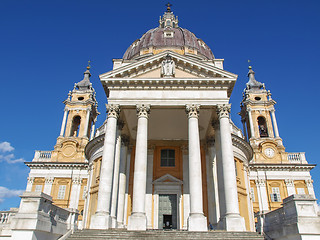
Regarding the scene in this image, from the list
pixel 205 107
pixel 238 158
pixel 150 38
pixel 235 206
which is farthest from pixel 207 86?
pixel 150 38

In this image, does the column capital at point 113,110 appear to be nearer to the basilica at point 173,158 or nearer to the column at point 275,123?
the basilica at point 173,158

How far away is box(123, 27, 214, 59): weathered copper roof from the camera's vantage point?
107 ft

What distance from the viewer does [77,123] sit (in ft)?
150

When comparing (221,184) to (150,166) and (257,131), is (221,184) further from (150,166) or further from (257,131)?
(257,131)

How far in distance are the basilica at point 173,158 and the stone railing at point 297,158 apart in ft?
1.21

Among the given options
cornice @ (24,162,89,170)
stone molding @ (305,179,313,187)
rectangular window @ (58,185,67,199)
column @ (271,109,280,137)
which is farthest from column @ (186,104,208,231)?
column @ (271,109,280,137)

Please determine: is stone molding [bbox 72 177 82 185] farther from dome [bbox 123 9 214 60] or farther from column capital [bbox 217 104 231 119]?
column capital [bbox 217 104 231 119]

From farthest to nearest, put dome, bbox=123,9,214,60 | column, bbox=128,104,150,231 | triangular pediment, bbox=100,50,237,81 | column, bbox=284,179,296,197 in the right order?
column, bbox=284,179,296,197 → dome, bbox=123,9,214,60 → triangular pediment, bbox=100,50,237,81 → column, bbox=128,104,150,231

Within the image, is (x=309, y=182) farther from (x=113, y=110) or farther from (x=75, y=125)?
(x=75, y=125)

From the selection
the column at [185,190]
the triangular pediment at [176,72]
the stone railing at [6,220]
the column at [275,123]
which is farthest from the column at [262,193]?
the stone railing at [6,220]

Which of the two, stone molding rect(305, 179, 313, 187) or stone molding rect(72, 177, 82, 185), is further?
stone molding rect(72, 177, 82, 185)

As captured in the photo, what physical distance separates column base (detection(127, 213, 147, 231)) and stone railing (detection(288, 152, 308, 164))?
99.3 ft

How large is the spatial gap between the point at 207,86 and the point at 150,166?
346 inches

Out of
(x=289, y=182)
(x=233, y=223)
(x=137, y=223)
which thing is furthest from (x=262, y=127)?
(x=137, y=223)
